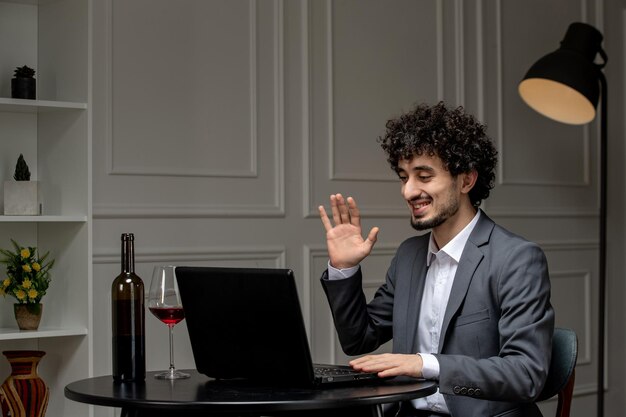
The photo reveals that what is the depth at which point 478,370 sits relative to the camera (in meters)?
2.13

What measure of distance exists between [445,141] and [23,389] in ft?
4.71

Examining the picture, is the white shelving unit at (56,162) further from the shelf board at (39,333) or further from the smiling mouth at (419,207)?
the smiling mouth at (419,207)

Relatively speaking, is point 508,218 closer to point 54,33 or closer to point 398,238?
point 398,238

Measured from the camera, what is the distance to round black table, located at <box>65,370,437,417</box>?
5.94ft

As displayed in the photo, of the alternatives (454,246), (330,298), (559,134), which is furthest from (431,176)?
(559,134)

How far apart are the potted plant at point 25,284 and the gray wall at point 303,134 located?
21 centimetres

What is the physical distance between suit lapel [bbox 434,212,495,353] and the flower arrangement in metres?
1.32

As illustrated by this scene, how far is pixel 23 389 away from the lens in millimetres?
2914

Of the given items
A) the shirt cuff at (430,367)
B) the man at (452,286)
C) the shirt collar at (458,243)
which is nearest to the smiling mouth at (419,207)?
the man at (452,286)

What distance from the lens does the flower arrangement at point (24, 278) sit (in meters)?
2.99

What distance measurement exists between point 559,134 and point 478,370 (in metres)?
2.68

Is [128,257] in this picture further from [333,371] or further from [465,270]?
[465,270]

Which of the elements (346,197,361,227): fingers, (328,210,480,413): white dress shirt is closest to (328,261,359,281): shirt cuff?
(328,210,480,413): white dress shirt

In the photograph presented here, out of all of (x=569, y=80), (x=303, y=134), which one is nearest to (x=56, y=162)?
(x=303, y=134)
